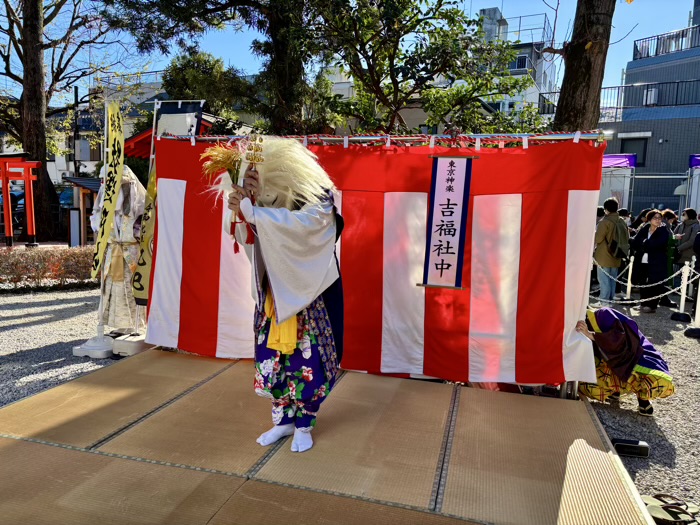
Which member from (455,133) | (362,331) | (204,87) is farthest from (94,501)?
(204,87)

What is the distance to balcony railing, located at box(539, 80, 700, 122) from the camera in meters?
18.3

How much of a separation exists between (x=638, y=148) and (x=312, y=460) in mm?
20327

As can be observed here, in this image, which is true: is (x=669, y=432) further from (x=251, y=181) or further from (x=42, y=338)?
(x=42, y=338)

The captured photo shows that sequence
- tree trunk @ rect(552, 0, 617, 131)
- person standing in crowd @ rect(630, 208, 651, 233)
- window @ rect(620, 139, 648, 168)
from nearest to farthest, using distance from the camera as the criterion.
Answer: tree trunk @ rect(552, 0, 617, 131) < person standing in crowd @ rect(630, 208, 651, 233) < window @ rect(620, 139, 648, 168)

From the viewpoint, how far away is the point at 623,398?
15.4 ft

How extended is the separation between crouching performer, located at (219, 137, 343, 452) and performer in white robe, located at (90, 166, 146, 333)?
9.28ft

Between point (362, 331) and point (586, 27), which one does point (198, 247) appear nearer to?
point (362, 331)

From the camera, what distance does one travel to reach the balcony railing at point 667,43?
19625 millimetres

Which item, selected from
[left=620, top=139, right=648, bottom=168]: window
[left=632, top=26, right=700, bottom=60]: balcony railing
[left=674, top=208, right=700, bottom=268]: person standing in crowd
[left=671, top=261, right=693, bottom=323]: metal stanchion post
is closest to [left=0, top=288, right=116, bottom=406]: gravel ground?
[left=671, top=261, right=693, bottom=323]: metal stanchion post

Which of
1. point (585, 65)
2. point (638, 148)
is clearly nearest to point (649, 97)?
point (638, 148)

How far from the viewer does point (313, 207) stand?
323 cm

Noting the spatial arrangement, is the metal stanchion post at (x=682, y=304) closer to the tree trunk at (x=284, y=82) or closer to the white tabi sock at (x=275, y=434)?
the tree trunk at (x=284, y=82)

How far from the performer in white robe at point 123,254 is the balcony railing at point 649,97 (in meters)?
16.3

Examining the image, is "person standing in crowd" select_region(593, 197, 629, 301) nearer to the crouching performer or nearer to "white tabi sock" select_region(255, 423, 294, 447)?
the crouching performer
